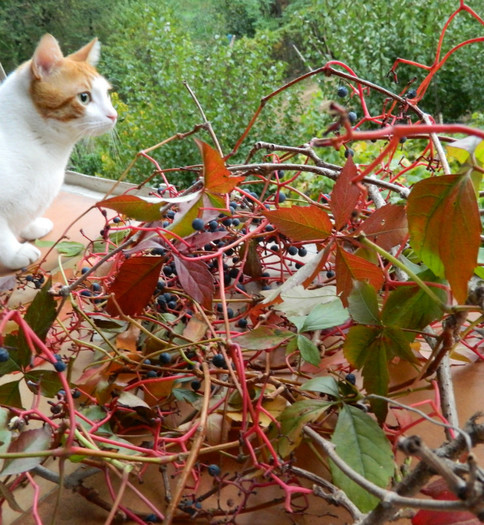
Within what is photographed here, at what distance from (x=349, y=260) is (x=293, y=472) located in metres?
0.11

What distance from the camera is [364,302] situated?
28 cm

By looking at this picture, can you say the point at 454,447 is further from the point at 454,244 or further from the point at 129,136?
the point at 129,136

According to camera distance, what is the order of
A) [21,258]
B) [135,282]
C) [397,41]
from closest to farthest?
[135,282] → [21,258] → [397,41]

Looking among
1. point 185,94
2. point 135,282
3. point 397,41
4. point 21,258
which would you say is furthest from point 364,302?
point 397,41

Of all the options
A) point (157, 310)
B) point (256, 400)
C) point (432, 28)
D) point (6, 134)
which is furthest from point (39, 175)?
point (432, 28)

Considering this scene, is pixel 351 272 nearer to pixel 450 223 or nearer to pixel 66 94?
pixel 450 223

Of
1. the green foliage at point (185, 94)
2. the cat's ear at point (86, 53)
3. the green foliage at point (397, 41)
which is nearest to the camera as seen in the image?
the cat's ear at point (86, 53)

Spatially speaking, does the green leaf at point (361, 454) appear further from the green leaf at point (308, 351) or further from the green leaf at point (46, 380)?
the green leaf at point (46, 380)

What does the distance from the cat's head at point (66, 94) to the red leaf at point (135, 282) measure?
0.61m

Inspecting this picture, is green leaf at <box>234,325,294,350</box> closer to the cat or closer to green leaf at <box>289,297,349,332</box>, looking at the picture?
green leaf at <box>289,297,349,332</box>

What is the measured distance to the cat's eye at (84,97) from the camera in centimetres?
85

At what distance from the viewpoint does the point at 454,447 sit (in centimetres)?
18

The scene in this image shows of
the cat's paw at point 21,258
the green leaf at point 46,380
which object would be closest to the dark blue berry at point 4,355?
the green leaf at point 46,380

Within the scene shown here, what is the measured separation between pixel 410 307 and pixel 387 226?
52 mm
